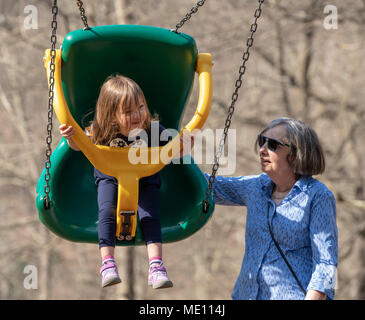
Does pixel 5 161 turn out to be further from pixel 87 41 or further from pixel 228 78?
pixel 87 41

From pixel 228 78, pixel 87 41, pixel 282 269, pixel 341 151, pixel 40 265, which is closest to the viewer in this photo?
pixel 282 269

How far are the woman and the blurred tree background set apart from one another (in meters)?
5.74

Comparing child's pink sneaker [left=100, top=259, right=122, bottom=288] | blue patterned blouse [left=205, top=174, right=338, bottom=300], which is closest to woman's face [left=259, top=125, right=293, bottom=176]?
blue patterned blouse [left=205, top=174, right=338, bottom=300]

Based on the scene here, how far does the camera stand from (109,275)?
9.20 ft

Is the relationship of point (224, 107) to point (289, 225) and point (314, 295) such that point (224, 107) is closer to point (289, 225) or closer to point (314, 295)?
point (289, 225)

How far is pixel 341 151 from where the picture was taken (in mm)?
9352

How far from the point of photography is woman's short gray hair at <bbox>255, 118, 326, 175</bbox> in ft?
10.0

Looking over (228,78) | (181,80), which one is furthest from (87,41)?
(228,78)

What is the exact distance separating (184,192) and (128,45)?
0.88 metres

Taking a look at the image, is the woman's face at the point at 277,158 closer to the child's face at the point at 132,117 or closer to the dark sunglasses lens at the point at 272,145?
the dark sunglasses lens at the point at 272,145

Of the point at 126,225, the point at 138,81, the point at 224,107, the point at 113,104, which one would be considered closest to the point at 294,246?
the point at 126,225

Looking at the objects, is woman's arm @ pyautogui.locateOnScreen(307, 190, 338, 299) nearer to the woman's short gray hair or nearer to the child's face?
the woman's short gray hair

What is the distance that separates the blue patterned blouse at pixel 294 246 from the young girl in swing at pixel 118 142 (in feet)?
1.45

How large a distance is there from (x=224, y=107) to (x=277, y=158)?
6.87m
